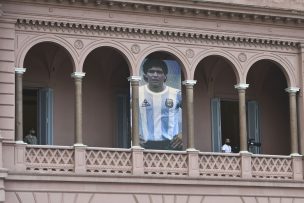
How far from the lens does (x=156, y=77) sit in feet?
124

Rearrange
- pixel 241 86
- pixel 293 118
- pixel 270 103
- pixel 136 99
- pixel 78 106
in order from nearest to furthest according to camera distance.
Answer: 1. pixel 78 106
2. pixel 136 99
3. pixel 241 86
4. pixel 293 118
5. pixel 270 103

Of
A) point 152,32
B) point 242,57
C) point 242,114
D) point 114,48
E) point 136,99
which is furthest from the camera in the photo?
point 242,57

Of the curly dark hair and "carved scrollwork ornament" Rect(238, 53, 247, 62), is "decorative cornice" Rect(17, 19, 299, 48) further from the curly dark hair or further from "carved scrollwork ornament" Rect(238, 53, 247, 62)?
the curly dark hair

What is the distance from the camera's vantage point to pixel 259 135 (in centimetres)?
4166

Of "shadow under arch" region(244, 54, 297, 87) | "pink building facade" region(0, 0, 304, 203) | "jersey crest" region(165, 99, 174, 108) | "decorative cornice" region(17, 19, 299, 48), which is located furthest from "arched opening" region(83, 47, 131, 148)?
"shadow under arch" region(244, 54, 297, 87)

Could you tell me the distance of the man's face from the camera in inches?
1489

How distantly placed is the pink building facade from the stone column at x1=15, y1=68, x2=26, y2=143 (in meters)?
0.03

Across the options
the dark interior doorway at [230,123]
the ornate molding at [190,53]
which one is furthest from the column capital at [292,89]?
the ornate molding at [190,53]

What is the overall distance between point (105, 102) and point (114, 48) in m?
3.03

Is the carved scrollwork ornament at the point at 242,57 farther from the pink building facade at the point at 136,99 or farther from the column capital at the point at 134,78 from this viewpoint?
the column capital at the point at 134,78

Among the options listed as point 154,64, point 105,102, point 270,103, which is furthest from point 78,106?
point 270,103

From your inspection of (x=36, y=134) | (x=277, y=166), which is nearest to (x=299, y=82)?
(x=277, y=166)

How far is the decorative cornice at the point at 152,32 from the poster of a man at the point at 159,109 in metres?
1.10

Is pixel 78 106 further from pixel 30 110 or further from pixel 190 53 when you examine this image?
pixel 190 53
